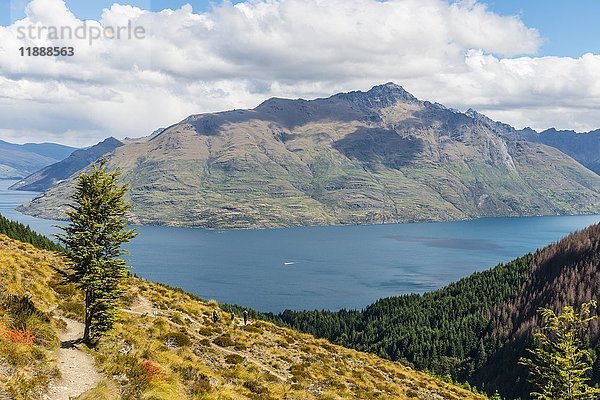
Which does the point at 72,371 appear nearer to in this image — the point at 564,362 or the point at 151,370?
the point at 151,370

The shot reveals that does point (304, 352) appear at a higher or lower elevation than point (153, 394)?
lower

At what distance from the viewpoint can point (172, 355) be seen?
34.8m

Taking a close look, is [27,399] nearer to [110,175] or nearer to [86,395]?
[86,395]

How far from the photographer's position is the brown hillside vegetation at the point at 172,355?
24875 millimetres

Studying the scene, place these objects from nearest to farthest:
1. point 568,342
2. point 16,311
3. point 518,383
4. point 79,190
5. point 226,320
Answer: point 16,311 < point 79,190 < point 568,342 < point 226,320 < point 518,383

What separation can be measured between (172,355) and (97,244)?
1003 cm

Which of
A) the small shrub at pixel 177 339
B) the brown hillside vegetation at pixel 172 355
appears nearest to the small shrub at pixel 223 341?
the brown hillside vegetation at pixel 172 355

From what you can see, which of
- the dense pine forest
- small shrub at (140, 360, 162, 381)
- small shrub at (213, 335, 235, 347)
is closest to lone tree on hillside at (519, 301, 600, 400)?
small shrub at (213, 335, 235, 347)

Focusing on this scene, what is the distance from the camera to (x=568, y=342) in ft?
134

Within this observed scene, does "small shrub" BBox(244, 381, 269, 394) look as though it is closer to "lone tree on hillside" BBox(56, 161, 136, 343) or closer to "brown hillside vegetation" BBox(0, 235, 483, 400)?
"brown hillside vegetation" BBox(0, 235, 483, 400)

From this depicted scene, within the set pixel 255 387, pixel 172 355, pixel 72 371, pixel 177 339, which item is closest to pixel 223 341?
pixel 177 339

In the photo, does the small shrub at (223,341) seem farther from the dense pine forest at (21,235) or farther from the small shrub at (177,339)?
the dense pine forest at (21,235)

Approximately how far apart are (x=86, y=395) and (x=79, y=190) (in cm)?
1678

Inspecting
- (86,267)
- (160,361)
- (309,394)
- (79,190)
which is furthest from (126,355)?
(309,394)
